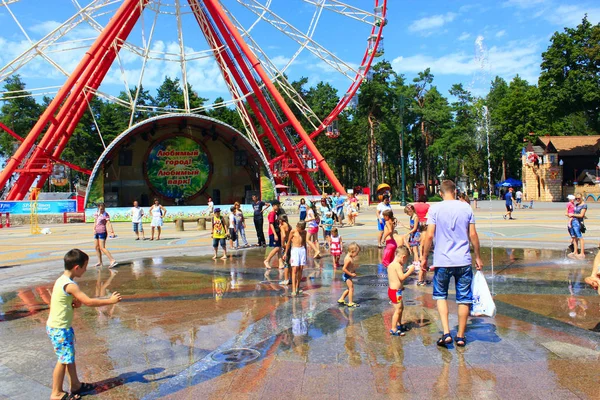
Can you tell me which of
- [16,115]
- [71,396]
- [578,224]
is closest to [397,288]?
[71,396]

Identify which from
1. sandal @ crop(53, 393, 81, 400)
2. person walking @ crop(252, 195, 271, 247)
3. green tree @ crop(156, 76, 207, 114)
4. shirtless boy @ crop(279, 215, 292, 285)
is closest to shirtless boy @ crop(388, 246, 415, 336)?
sandal @ crop(53, 393, 81, 400)

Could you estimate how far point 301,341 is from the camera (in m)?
6.03

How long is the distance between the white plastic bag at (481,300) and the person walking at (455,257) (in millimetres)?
61

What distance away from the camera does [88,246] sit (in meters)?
17.5

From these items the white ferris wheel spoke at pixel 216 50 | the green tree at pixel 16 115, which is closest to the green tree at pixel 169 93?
the green tree at pixel 16 115

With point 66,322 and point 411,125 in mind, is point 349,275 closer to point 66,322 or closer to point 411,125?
point 66,322

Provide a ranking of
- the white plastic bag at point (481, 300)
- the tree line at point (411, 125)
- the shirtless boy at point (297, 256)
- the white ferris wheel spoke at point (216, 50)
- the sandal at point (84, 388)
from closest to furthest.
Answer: the sandal at point (84, 388) → the white plastic bag at point (481, 300) → the shirtless boy at point (297, 256) → the white ferris wheel spoke at point (216, 50) → the tree line at point (411, 125)

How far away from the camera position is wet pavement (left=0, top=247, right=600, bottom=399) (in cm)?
462

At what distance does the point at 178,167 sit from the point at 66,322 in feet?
125

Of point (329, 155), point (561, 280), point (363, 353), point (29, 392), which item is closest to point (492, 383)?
point (363, 353)

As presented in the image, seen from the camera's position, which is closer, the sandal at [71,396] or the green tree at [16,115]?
the sandal at [71,396]

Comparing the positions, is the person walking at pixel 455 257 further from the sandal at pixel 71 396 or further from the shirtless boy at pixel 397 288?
the sandal at pixel 71 396

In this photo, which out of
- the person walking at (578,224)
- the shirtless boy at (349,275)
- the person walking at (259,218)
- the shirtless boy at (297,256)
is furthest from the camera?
the person walking at (259,218)

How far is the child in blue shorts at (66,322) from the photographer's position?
446 centimetres
